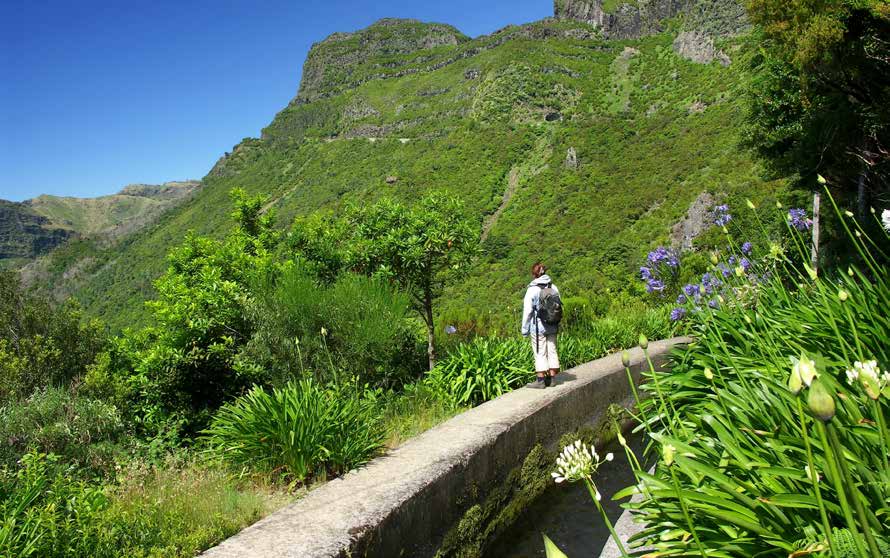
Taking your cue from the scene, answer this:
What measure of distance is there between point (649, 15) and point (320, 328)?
124m

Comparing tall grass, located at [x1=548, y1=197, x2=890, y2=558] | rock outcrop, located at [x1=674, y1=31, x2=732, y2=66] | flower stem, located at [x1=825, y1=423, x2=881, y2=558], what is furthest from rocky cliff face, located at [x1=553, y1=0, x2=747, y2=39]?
flower stem, located at [x1=825, y1=423, x2=881, y2=558]

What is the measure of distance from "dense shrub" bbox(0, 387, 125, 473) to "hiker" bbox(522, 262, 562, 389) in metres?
4.53

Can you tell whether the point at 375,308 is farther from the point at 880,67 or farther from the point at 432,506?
the point at 880,67

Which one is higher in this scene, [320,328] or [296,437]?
[320,328]

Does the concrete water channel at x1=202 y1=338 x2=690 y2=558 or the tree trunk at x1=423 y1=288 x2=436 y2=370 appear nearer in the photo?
the concrete water channel at x1=202 y1=338 x2=690 y2=558

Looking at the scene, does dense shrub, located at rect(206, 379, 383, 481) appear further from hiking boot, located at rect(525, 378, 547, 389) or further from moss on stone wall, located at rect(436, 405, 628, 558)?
hiking boot, located at rect(525, 378, 547, 389)

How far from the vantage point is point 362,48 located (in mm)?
183375

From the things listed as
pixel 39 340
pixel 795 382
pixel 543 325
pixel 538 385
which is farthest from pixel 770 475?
pixel 39 340

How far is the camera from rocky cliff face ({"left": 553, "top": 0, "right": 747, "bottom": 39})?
72.9 meters

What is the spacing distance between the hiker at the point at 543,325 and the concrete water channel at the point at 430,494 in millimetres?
351

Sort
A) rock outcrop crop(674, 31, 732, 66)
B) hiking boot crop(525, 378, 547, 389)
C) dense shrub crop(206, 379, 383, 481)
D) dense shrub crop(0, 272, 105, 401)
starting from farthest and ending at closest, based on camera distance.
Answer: rock outcrop crop(674, 31, 732, 66) → hiking boot crop(525, 378, 547, 389) → dense shrub crop(0, 272, 105, 401) → dense shrub crop(206, 379, 383, 481)

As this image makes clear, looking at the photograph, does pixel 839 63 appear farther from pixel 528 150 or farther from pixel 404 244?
pixel 528 150

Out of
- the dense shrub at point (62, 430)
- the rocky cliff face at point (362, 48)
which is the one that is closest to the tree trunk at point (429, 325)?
the dense shrub at point (62, 430)

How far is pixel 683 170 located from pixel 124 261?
106 metres
